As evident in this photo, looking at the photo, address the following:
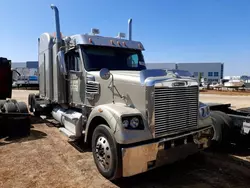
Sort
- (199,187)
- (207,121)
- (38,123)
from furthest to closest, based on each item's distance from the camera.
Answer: (38,123) < (207,121) < (199,187)

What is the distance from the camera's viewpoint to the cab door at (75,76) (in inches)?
234

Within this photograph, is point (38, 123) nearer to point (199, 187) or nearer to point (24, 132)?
point (24, 132)

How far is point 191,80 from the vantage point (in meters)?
4.54

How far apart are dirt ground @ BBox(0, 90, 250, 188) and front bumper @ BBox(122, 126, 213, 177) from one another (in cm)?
49

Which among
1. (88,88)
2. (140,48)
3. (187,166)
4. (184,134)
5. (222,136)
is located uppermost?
(140,48)

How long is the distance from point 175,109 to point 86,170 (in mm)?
2139

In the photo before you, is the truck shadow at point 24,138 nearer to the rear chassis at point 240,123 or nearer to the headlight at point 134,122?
the headlight at point 134,122

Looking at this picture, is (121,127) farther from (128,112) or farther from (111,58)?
(111,58)

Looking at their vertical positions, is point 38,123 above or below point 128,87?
below

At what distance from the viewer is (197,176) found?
4496 millimetres

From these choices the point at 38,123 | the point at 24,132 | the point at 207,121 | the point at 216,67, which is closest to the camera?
the point at 207,121

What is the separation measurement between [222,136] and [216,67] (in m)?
95.1

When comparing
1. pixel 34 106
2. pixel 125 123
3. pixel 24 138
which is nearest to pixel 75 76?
pixel 24 138

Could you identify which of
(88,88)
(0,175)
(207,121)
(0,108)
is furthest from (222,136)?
(0,108)
